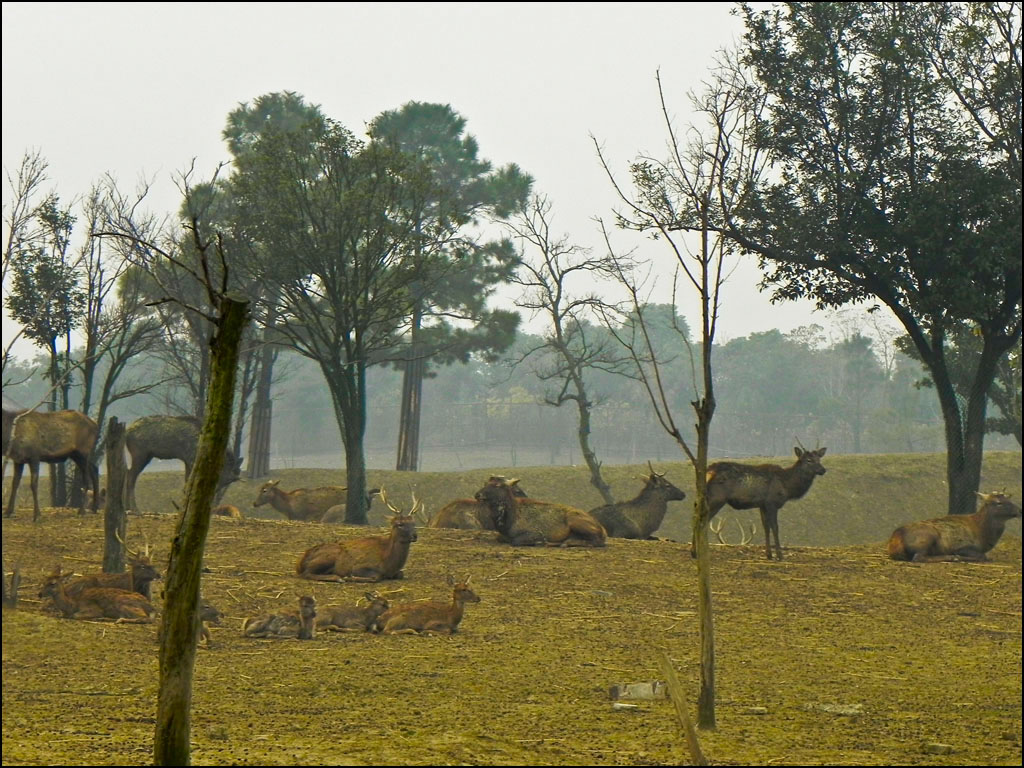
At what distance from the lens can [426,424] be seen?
7656cm

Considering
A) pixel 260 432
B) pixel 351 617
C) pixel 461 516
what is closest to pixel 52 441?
pixel 461 516

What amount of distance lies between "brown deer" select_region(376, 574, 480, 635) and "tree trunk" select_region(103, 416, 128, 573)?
12.1 ft

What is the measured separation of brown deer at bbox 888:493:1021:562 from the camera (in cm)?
1764

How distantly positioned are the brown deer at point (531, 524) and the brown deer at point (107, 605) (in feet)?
23.8

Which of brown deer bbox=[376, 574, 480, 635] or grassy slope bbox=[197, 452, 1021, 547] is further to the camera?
grassy slope bbox=[197, 452, 1021, 547]

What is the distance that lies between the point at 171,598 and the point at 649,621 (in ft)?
25.3

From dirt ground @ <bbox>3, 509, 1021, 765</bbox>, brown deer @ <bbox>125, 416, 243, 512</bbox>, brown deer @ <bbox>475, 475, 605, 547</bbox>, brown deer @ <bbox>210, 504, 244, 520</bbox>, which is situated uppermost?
brown deer @ <bbox>125, 416, 243, 512</bbox>

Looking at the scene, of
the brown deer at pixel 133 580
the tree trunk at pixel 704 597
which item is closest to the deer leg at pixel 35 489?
the brown deer at pixel 133 580

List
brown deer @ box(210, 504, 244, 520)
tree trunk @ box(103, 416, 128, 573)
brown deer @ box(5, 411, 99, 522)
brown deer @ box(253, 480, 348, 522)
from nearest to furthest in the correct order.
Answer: tree trunk @ box(103, 416, 128, 573) → brown deer @ box(5, 411, 99, 522) → brown deer @ box(210, 504, 244, 520) → brown deer @ box(253, 480, 348, 522)

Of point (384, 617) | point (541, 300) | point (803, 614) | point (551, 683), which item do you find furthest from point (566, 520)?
point (541, 300)

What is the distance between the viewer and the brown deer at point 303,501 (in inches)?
A: 1069

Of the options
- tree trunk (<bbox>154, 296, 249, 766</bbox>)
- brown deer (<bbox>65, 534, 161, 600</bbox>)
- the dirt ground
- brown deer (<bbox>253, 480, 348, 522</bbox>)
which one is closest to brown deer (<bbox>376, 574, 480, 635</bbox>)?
the dirt ground

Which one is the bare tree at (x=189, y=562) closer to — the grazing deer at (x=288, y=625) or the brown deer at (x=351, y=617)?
the grazing deer at (x=288, y=625)

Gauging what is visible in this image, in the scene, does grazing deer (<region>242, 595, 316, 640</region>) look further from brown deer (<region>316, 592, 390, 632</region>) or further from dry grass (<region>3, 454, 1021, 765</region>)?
brown deer (<region>316, 592, 390, 632</region>)
